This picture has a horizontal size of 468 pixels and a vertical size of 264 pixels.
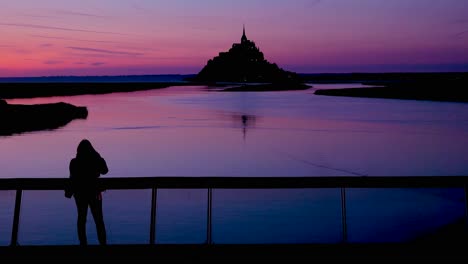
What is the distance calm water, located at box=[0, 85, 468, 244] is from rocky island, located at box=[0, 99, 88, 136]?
228 cm

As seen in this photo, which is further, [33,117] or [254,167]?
[33,117]

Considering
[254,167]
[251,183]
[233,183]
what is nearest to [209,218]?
[233,183]

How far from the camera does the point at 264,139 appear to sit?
46.9m

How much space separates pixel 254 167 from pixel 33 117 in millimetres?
37936

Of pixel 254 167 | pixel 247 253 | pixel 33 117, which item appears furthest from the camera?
pixel 33 117

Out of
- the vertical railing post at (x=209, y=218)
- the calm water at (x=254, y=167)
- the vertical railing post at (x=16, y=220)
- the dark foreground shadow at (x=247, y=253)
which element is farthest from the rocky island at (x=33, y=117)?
the dark foreground shadow at (x=247, y=253)

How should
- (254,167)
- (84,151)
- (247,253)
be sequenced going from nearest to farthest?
(247,253)
(84,151)
(254,167)

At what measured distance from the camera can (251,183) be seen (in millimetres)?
7719

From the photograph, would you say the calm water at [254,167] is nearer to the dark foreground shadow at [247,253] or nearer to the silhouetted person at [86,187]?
the silhouetted person at [86,187]

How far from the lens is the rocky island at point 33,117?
53.7 metres

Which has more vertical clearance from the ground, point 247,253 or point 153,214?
point 153,214

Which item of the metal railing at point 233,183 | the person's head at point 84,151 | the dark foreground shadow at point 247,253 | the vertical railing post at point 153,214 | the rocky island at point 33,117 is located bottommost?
the dark foreground shadow at point 247,253

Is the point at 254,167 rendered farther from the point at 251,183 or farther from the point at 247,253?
the point at 247,253

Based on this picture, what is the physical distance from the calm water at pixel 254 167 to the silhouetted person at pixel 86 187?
22 cm
